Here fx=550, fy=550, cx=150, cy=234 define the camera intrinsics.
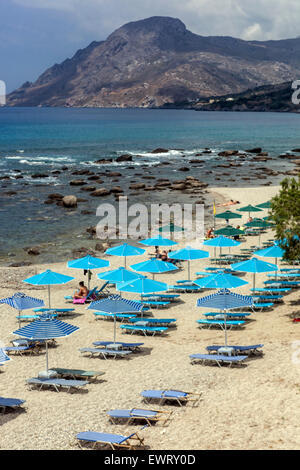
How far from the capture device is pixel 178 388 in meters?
14.5

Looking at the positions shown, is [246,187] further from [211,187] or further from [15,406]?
[15,406]

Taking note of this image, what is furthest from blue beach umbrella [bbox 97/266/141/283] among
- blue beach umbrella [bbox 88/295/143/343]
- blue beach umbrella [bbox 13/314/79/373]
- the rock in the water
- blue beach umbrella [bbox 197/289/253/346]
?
the rock in the water

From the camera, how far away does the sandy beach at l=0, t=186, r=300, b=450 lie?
11633 mm

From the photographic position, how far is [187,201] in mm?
50469

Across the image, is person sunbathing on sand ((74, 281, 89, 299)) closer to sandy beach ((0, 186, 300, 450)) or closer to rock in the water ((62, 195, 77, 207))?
sandy beach ((0, 186, 300, 450))

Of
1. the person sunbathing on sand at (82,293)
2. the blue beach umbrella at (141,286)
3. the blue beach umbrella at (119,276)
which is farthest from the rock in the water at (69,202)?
the blue beach umbrella at (141,286)

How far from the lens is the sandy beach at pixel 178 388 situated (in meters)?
11.6

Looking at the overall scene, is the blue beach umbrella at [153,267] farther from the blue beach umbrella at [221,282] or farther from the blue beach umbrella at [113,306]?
the blue beach umbrella at [113,306]

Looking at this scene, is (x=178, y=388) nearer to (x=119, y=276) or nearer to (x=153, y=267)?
(x=119, y=276)

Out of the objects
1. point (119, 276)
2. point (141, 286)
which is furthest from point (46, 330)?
point (119, 276)

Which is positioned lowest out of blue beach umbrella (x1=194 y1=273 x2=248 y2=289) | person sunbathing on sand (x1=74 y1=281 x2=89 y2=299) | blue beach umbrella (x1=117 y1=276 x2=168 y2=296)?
person sunbathing on sand (x1=74 y1=281 x2=89 y2=299)

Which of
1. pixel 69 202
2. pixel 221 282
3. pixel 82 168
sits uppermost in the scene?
pixel 82 168

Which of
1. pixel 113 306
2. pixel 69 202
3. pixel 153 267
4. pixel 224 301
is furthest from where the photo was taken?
pixel 69 202

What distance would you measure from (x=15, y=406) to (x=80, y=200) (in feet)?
125
